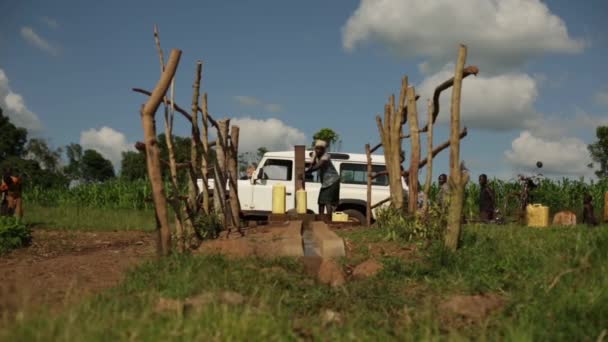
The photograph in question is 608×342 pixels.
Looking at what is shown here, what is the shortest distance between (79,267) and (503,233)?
16.9 feet

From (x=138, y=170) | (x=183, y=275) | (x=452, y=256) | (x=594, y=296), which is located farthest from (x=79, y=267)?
(x=138, y=170)

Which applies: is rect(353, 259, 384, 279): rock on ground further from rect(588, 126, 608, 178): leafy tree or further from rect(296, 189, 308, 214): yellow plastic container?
rect(588, 126, 608, 178): leafy tree

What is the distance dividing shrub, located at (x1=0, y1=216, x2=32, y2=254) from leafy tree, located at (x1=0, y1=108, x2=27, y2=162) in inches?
1367

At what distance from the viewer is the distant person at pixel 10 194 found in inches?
531

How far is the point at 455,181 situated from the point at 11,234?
7541 millimetres

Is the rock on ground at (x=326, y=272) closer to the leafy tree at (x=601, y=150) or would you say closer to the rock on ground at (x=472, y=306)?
the rock on ground at (x=472, y=306)

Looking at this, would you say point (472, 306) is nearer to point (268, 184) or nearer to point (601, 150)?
point (268, 184)

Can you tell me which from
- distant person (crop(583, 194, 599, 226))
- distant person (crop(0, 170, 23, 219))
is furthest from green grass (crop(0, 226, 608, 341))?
distant person (crop(0, 170, 23, 219))

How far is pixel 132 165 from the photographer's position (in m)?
55.2

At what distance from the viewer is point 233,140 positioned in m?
9.90

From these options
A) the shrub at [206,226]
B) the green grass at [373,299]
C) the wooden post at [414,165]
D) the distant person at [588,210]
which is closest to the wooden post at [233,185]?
the shrub at [206,226]

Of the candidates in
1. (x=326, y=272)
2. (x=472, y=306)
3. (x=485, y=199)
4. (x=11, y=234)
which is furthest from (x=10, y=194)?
(x=472, y=306)

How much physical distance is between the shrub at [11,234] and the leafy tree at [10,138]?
34.7 metres

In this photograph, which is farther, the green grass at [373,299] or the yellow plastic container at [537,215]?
the yellow plastic container at [537,215]
